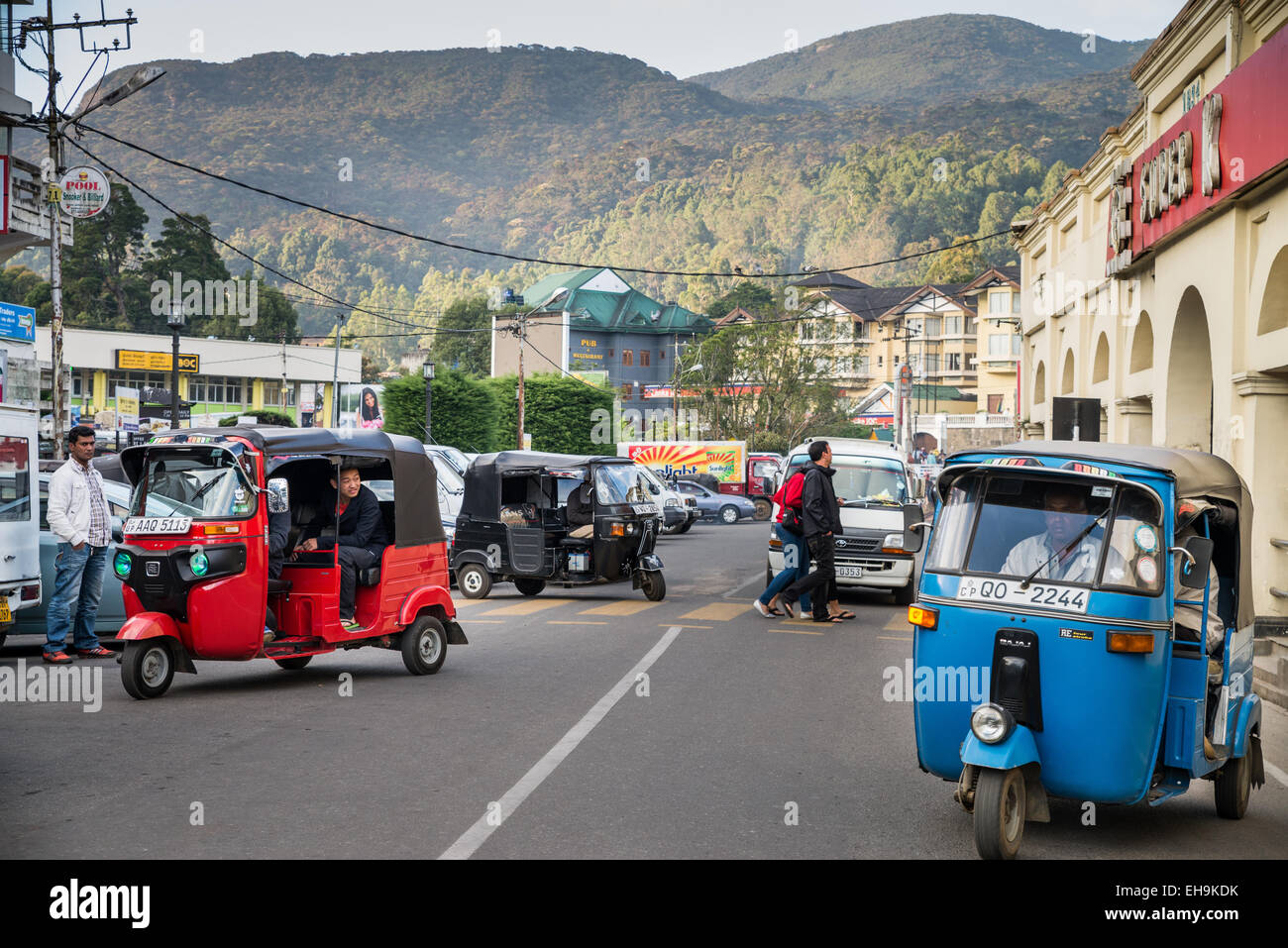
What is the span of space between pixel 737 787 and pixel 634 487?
12555 millimetres

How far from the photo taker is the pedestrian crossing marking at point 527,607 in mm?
17875

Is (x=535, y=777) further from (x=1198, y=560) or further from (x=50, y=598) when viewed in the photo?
(x=50, y=598)

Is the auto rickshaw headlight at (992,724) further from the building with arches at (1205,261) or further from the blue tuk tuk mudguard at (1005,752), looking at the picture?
the building with arches at (1205,261)

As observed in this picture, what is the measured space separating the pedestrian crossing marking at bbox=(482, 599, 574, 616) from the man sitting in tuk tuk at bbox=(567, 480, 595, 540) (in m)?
1.04

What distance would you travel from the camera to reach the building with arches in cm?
1534

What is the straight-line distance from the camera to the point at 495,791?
7.34 metres

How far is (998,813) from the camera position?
6043 mm

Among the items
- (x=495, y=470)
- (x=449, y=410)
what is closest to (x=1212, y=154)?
(x=495, y=470)

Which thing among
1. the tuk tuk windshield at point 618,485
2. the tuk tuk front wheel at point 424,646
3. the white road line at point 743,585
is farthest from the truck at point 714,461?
the tuk tuk front wheel at point 424,646

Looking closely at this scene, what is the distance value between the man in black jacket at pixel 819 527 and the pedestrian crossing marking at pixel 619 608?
2256mm

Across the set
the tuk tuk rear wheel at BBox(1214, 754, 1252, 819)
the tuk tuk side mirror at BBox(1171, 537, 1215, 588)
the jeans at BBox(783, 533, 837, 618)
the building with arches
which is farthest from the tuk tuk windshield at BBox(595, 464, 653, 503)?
the tuk tuk side mirror at BBox(1171, 537, 1215, 588)

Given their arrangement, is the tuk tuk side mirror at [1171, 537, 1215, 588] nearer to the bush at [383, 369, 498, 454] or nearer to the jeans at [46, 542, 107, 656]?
the jeans at [46, 542, 107, 656]
